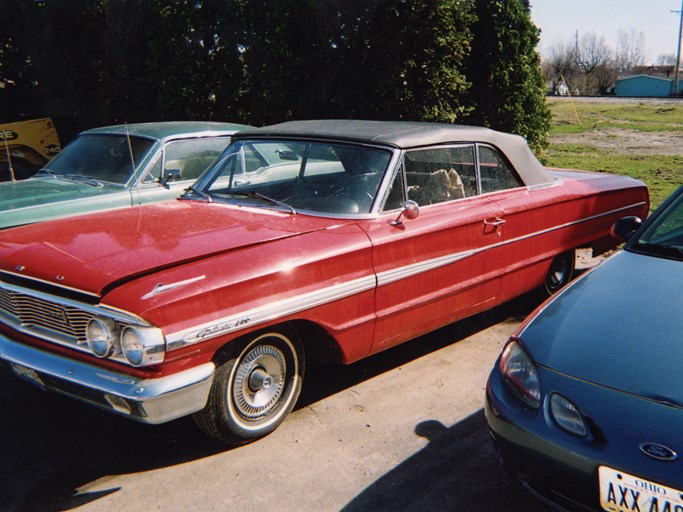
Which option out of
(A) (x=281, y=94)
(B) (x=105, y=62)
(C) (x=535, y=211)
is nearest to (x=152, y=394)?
(C) (x=535, y=211)

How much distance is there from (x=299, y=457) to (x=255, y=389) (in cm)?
42

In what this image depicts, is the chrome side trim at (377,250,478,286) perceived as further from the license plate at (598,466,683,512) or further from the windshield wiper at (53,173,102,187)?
the windshield wiper at (53,173,102,187)

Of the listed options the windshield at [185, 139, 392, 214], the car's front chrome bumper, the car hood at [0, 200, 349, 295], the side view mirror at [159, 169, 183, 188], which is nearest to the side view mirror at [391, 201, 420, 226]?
the windshield at [185, 139, 392, 214]

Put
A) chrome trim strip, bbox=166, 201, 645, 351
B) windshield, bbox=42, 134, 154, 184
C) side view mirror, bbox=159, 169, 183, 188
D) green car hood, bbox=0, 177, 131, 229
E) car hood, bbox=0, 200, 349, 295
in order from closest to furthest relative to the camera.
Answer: chrome trim strip, bbox=166, 201, 645, 351 < car hood, bbox=0, 200, 349, 295 < green car hood, bbox=0, 177, 131, 229 < side view mirror, bbox=159, 169, 183, 188 < windshield, bbox=42, 134, 154, 184

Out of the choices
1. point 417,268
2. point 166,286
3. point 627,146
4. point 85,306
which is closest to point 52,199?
point 85,306

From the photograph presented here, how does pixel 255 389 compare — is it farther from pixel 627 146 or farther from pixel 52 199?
pixel 627 146

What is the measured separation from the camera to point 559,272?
552 cm

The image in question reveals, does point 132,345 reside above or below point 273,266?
below

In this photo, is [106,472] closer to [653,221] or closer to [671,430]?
[671,430]

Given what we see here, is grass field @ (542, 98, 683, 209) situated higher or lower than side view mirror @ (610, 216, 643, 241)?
lower

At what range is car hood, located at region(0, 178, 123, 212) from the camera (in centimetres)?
548

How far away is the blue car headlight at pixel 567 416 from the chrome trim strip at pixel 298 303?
1354mm

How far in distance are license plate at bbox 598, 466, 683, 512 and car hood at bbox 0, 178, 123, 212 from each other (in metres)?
4.87

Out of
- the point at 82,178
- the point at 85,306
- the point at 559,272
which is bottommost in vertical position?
the point at 559,272
